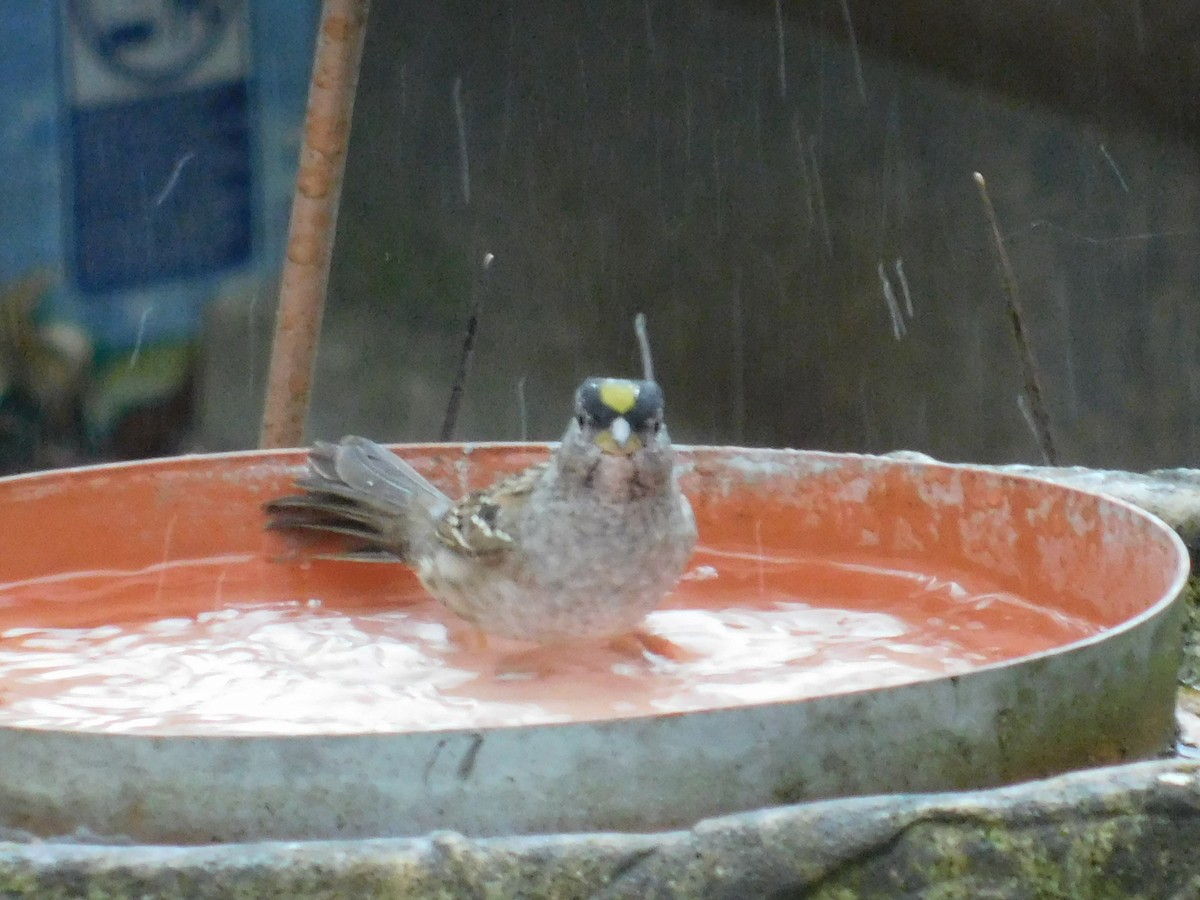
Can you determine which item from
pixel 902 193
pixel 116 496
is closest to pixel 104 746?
pixel 116 496

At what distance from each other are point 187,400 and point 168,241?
2.18 ft

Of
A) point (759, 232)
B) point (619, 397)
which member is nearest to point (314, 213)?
point (619, 397)

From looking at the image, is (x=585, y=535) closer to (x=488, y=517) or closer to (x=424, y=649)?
(x=488, y=517)

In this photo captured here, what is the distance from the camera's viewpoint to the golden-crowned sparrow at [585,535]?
2.63 metres

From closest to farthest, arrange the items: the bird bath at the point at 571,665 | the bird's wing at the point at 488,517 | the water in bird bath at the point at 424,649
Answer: the bird bath at the point at 571,665 < the water in bird bath at the point at 424,649 < the bird's wing at the point at 488,517

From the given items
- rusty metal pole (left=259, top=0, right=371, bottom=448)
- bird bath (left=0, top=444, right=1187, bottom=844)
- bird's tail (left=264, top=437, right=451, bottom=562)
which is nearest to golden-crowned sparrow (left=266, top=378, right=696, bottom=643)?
bird bath (left=0, top=444, right=1187, bottom=844)

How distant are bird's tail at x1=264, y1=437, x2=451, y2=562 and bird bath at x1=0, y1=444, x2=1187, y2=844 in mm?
69

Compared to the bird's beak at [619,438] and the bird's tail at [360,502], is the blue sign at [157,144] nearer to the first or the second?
the bird's tail at [360,502]

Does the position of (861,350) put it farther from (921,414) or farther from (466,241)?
(466,241)

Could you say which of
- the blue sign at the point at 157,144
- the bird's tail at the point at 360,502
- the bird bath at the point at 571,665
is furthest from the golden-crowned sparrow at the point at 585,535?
the blue sign at the point at 157,144

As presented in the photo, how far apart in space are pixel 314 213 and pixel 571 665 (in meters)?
1.79

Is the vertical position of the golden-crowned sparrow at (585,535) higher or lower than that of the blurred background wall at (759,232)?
lower

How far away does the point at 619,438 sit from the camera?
2607 millimetres

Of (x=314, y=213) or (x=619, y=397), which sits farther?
(x=314, y=213)
